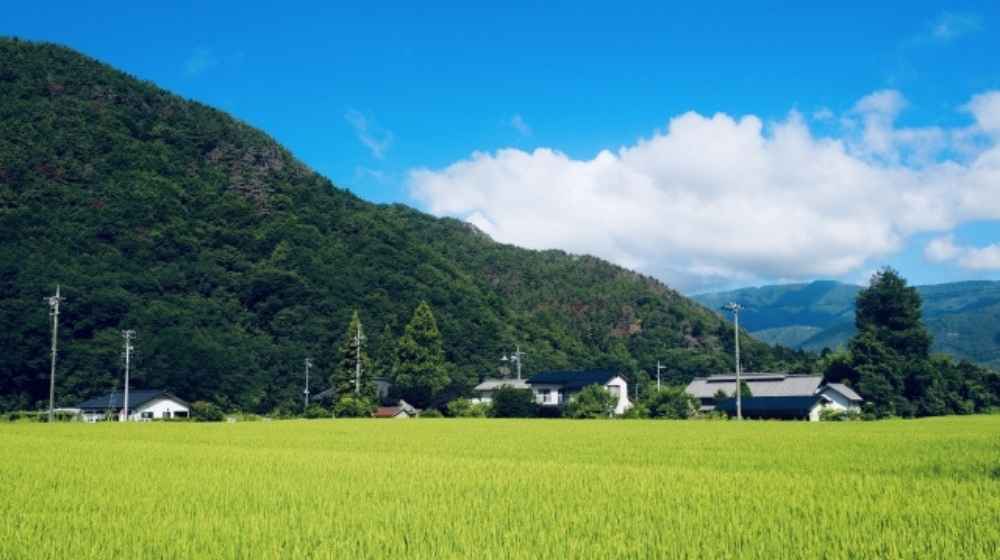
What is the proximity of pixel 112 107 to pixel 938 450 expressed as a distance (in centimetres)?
12210

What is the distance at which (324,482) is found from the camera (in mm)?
13398

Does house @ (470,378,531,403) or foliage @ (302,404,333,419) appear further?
house @ (470,378,531,403)

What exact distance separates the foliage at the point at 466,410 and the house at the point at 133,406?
75.1 feet

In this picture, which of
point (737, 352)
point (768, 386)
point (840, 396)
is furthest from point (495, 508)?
point (768, 386)

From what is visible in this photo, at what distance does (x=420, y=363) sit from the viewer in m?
74.6

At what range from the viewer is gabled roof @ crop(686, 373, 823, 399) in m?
79.7

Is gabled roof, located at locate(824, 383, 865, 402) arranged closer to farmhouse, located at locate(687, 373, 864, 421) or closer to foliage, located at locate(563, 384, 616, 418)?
farmhouse, located at locate(687, 373, 864, 421)

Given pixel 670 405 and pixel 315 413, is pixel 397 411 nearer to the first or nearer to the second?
pixel 315 413

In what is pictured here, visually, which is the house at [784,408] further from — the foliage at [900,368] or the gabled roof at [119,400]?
the gabled roof at [119,400]

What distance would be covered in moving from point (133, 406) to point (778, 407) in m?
52.5

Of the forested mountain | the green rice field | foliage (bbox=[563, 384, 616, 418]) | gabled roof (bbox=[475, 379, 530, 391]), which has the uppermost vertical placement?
the forested mountain

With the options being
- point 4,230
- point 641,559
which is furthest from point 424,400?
point 641,559

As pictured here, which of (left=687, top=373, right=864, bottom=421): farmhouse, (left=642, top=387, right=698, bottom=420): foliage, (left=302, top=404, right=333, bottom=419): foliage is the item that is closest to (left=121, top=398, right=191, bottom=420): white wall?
(left=302, top=404, right=333, bottom=419): foliage

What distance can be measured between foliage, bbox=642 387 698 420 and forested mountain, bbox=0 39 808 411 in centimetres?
3339
